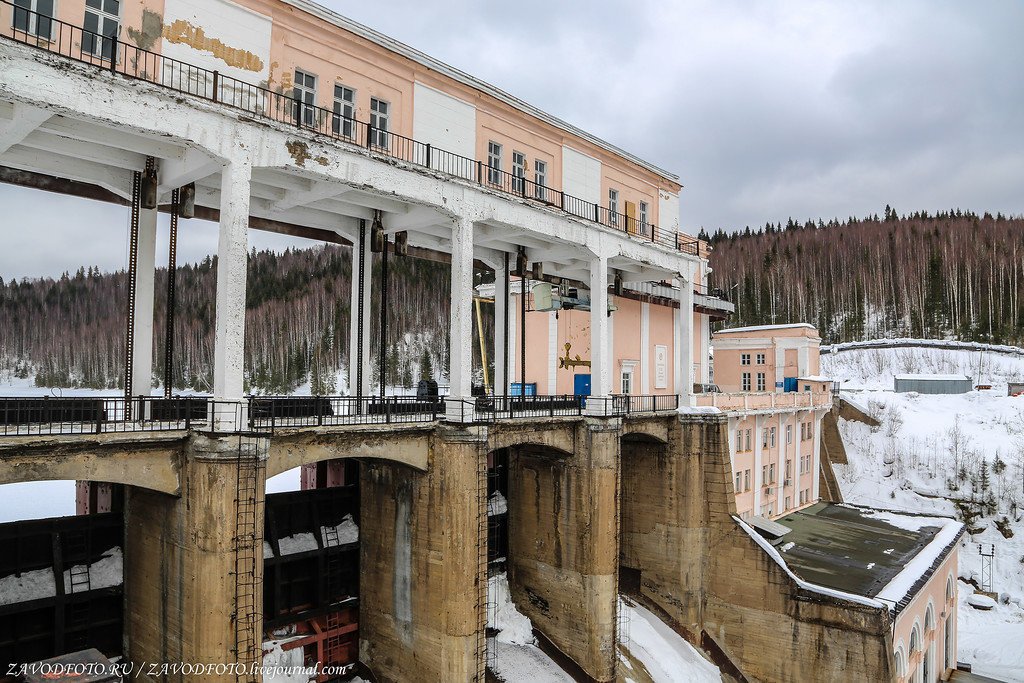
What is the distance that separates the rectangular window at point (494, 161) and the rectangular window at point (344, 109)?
15.4 feet

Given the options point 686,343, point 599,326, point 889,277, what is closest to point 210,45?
point 599,326

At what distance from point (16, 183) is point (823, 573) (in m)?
27.4

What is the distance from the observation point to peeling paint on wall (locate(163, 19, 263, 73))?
13195 mm

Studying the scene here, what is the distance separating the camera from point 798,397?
1325 inches

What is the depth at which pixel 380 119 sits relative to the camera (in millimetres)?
17016

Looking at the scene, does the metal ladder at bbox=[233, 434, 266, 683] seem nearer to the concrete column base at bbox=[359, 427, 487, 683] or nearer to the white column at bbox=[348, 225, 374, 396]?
the concrete column base at bbox=[359, 427, 487, 683]

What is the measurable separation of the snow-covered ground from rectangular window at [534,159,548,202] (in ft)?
97.6

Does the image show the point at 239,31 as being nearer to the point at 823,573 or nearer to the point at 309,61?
the point at 309,61

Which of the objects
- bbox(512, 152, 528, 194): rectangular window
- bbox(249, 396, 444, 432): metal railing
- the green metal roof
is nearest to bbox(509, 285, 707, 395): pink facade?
bbox(512, 152, 528, 194): rectangular window

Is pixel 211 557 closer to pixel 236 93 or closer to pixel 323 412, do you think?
pixel 323 412

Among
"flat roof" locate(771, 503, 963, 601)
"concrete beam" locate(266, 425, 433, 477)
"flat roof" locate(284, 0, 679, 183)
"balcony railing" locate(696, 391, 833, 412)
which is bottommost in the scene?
"flat roof" locate(771, 503, 963, 601)

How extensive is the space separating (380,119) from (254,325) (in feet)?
276

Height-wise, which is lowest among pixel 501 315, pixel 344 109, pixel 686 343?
pixel 686 343

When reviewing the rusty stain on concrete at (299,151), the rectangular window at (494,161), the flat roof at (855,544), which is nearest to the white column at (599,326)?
the rectangular window at (494,161)
